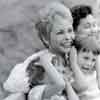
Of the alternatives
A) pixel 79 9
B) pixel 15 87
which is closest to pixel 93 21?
pixel 79 9

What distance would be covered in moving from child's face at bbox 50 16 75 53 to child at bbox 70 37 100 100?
33mm

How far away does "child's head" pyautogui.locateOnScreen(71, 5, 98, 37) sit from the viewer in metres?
0.94

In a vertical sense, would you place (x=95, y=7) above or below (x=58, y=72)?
above

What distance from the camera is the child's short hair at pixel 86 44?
950 mm

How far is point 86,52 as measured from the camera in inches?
37.6

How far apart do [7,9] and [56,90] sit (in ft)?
0.85

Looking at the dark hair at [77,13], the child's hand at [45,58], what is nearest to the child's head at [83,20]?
the dark hair at [77,13]

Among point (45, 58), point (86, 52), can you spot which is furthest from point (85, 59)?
point (45, 58)

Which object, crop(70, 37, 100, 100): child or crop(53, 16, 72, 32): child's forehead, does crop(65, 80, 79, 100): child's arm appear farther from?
crop(53, 16, 72, 32): child's forehead

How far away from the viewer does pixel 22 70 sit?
90 cm

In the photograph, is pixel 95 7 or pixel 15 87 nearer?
pixel 15 87

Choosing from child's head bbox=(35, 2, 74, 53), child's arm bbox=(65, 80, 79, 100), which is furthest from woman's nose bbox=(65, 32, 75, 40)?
child's arm bbox=(65, 80, 79, 100)

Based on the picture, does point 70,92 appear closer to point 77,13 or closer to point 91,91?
point 91,91

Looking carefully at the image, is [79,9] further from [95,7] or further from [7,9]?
[7,9]
